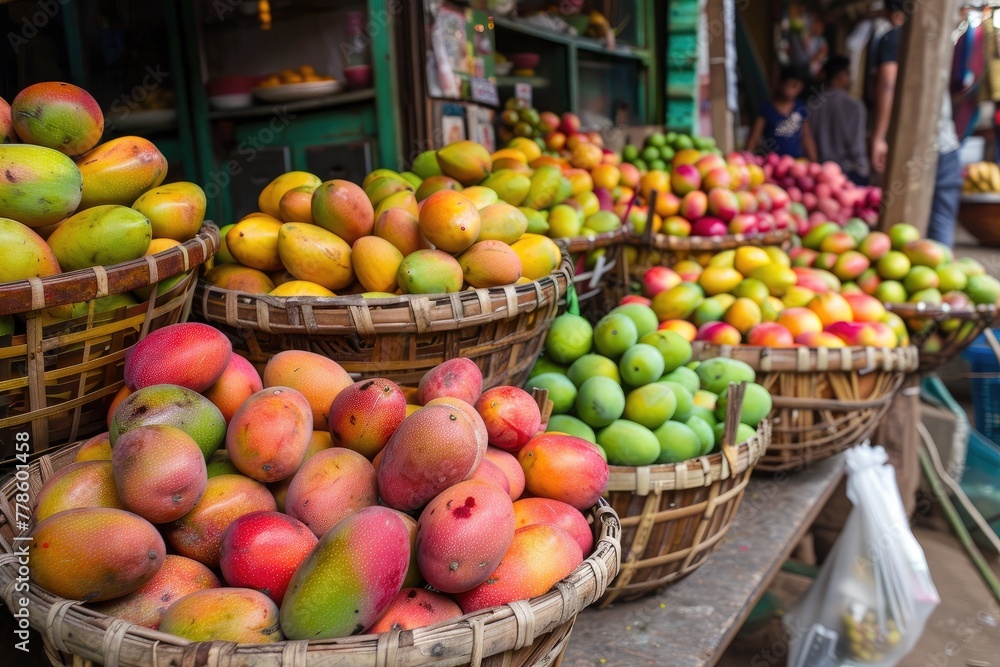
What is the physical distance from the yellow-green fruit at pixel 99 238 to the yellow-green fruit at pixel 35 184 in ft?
0.12

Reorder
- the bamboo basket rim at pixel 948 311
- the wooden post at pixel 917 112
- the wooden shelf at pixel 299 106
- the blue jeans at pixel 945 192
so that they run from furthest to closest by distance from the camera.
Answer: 1. the blue jeans at pixel 945 192
2. the wooden post at pixel 917 112
3. the wooden shelf at pixel 299 106
4. the bamboo basket rim at pixel 948 311

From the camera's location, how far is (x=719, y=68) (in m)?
5.03

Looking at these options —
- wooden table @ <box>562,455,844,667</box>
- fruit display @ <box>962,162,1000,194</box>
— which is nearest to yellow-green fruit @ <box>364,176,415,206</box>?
wooden table @ <box>562,455,844,667</box>

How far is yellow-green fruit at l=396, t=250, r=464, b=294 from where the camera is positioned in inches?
56.4

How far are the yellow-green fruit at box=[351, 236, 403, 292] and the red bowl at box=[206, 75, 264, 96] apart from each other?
2211 millimetres

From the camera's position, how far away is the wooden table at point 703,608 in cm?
151

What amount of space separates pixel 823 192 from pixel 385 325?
4031mm

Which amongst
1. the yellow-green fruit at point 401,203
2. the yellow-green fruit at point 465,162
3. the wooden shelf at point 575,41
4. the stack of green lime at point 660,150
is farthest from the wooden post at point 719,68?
the yellow-green fruit at point 401,203

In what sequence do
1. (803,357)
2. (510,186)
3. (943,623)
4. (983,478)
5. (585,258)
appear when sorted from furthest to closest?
1. (983,478)
2. (943,623)
3. (585,258)
4. (803,357)
5. (510,186)

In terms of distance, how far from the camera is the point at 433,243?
1555 millimetres

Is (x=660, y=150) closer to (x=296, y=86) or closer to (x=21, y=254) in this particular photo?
(x=296, y=86)

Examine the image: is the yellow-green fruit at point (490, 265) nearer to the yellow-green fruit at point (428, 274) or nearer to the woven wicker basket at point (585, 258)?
the yellow-green fruit at point (428, 274)

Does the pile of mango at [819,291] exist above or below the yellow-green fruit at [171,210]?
below

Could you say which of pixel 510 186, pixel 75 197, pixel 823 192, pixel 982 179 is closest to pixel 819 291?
pixel 510 186
